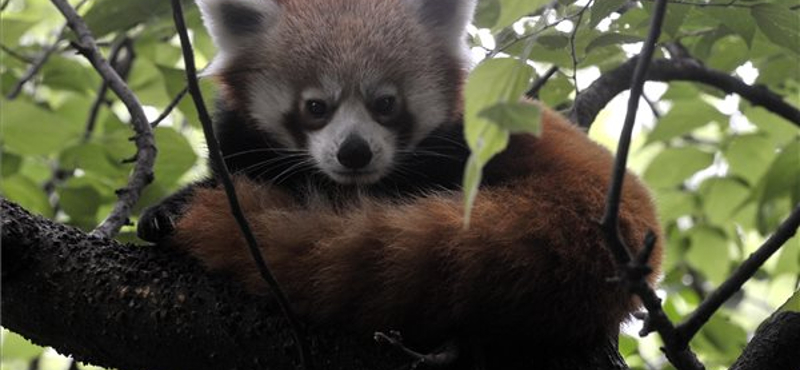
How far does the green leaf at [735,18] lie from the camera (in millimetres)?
2342

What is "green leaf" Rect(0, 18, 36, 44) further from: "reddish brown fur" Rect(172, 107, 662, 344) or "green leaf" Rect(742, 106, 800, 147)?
"green leaf" Rect(742, 106, 800, 147)

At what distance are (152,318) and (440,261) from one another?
0.55 m

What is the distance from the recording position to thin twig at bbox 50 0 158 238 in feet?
8.07

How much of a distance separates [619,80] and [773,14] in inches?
34.6

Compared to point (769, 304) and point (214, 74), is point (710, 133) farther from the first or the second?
point (214, 74)

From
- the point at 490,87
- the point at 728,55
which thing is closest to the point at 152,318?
the point at 490,87

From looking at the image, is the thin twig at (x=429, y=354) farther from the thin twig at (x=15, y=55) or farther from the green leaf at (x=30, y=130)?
the thin twig at (x=15, y=55)

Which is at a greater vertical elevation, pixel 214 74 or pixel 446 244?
pixel 214 74

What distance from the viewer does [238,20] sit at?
3.04m

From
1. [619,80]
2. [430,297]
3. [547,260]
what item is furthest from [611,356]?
[619,80]

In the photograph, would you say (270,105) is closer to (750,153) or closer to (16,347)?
(16,347)

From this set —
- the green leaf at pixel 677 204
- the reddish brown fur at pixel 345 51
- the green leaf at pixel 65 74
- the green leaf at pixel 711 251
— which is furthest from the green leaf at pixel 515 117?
the green leaf at pixel 711 251

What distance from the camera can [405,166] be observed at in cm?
271

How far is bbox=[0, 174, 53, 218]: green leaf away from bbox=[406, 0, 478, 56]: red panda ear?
133 centimetres
